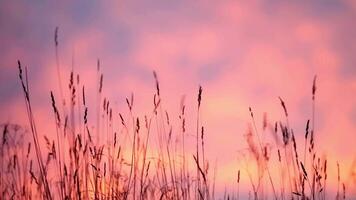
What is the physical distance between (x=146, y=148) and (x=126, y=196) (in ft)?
1.31

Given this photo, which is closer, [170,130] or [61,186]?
[61,186]

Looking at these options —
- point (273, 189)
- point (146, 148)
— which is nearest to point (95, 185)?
point (146, 148)

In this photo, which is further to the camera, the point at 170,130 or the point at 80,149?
the point at 170,130

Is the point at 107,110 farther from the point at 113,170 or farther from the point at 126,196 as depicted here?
the point at 126,196

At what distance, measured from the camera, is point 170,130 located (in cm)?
346

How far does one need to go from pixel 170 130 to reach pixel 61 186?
95 centimetres

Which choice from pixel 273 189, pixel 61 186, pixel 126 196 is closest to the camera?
pixel 61 186

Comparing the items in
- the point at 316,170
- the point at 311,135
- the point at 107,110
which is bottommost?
the point at 316,170

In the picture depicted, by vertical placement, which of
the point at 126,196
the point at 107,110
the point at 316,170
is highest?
the point at 107,110

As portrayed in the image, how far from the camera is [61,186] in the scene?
2850 millimetres

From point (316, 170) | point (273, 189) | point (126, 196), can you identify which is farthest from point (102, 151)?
point (316, 170)

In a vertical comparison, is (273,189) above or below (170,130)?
below

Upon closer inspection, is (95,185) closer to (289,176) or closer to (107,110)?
(107,110)

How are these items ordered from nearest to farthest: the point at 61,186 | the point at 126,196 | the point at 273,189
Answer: the point at 61,186 → the point at 126,196 → the point at 273,189
